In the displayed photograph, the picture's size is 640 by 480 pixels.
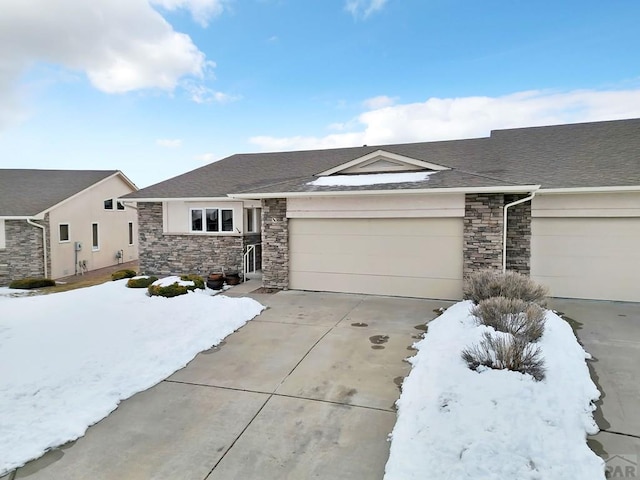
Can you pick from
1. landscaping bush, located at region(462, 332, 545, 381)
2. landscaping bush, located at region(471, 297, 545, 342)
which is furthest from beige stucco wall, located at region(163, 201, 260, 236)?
landscaping bush, located at region(462, 332, 545, 381)

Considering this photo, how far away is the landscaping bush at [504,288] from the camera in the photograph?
6.79 meters

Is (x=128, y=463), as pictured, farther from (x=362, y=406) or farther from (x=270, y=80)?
(x=270, y=80)

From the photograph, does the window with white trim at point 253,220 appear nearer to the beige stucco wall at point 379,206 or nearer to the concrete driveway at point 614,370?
the beige stucco wall at point 379,206

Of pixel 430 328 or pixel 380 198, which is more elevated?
pixel 380 198

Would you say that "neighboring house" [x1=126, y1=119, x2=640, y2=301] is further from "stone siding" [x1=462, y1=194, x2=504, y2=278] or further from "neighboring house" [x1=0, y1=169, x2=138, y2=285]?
"neighboring house" [x1=0, y1=169, x2=138, y2=285]

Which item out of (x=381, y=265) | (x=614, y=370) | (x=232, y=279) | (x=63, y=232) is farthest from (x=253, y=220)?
(x=614, y=370)

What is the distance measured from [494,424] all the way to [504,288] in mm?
4242

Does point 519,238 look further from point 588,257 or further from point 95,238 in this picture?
point 95,238

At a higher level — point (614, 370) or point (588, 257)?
point (588, 257)

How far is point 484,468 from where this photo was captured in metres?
2.85

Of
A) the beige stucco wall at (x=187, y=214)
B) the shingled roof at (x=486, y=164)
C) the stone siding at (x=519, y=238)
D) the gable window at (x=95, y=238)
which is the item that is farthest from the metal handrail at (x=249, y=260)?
the gable window at (x=95, y=238)

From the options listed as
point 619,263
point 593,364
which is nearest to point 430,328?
point 593,364

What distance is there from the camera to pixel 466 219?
884cm

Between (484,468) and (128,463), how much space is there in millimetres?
3076
